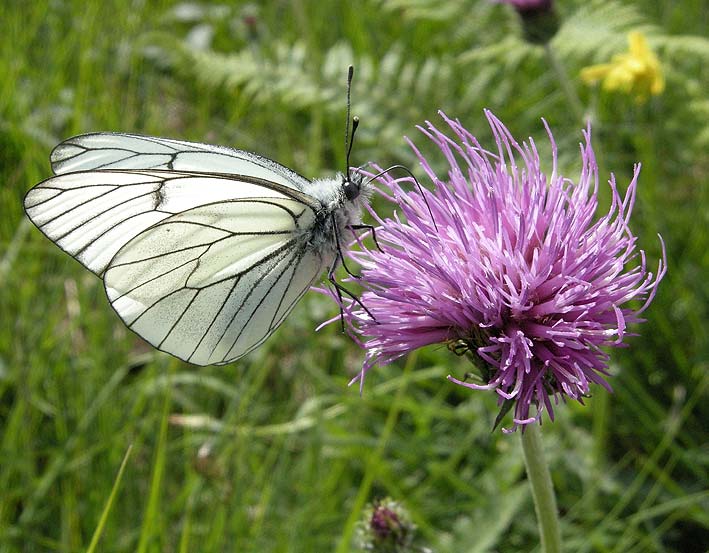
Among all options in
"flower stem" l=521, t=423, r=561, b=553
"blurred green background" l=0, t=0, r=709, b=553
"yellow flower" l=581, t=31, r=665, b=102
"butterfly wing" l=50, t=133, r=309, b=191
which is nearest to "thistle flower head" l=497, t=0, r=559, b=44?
"blurred green background" l=0, t=0, r=709, b=553

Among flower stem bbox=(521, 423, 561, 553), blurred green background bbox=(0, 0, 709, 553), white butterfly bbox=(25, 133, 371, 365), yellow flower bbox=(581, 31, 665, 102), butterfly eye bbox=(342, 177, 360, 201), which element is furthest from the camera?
yellow flower bbox=(581, 31, 665, 102)

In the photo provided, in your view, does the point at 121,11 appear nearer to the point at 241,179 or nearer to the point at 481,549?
the point at 241,179

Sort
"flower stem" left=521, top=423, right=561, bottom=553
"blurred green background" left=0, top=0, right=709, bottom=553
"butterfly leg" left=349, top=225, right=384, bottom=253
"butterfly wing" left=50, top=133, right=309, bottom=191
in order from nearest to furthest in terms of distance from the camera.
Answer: "flower stem" left=521, top=423, right=561, bottom=553
"butterfly leg" left=349, top=225, right=384, bottom=253
"butterfly wing" left=50, top=133, right=309, bottom=191
"blurred green background" left=0, top=0, right=709, bottom=553

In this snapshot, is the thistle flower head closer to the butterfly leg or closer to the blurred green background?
the blurred green background

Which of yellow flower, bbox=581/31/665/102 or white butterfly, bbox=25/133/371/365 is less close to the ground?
yellow flower, bbox=581/31/665/102

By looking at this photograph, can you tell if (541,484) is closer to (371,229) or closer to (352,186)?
(371,229)

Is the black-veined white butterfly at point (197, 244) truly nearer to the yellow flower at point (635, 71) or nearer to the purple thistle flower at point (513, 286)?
the purple thistle flower at point (513, 286)

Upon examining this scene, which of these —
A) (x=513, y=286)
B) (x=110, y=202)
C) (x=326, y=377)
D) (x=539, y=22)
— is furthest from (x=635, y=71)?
(x=110, y=202)

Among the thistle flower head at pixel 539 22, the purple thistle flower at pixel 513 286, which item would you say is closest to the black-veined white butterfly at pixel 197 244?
the purple thistle flower at pixel 513 286
